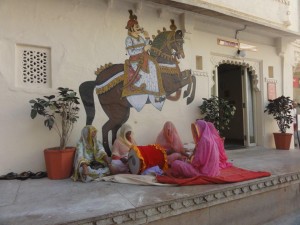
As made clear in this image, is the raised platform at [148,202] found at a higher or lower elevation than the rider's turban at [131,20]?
lower

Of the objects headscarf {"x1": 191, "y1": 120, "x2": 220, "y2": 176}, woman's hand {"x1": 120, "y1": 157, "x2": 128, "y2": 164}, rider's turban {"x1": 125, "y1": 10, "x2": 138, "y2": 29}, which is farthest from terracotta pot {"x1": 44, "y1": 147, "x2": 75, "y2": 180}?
rider's turban {"x1": 125, "y1": 10, "x2": 138, "y2": 29}

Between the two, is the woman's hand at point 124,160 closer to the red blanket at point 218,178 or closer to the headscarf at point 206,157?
the red blanket at point 218,178

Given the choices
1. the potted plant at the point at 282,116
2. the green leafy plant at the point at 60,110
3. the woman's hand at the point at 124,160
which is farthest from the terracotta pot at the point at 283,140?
the green leafy plant at the point at 60,110

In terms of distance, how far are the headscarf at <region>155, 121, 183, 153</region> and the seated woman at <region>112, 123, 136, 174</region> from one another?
0.58 metres

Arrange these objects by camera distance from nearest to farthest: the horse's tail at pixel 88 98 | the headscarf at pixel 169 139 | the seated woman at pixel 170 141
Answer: the horse's tail at pixel 88 98 < the seated woman at pixel 170 141 < the headscarf at pixel 169 139

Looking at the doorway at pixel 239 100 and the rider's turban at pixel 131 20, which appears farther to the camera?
the doorway at pixel 239 100

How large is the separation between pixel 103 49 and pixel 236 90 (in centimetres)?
507

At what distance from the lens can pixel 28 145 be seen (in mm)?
4758

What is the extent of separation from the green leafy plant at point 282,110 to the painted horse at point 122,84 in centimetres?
263

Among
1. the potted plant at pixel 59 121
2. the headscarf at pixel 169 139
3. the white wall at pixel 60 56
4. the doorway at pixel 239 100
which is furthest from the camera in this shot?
the doorway at pixel 239 100

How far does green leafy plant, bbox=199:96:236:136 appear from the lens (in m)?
6.37

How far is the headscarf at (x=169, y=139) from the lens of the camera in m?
5.49

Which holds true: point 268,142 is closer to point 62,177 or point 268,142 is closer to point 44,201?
point 62,177

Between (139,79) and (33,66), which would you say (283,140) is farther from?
(33,66)
